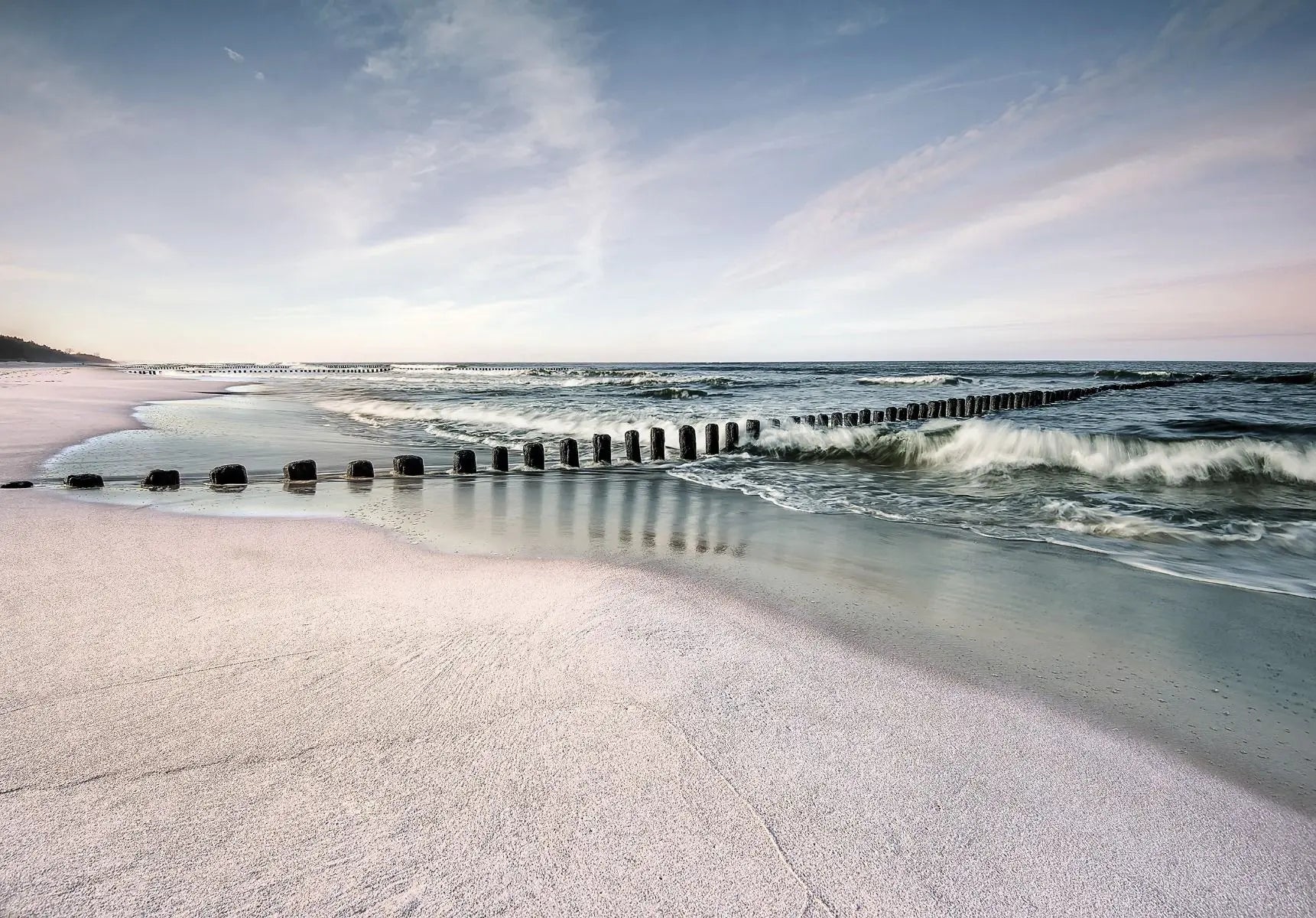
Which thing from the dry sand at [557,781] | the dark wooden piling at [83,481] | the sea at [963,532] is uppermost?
the dark wooden piling at [83,481]

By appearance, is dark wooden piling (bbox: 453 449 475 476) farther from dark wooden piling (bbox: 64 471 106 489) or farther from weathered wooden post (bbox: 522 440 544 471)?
dark wooden piling (bbox: 64 471 106 489)

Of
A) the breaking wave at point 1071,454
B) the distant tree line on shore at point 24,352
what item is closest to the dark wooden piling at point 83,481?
the breaking wave at point 1071,454

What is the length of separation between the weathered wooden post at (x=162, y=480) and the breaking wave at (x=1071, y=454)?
8.97 m

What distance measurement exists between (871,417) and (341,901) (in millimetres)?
18438

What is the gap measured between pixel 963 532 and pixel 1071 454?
582cm

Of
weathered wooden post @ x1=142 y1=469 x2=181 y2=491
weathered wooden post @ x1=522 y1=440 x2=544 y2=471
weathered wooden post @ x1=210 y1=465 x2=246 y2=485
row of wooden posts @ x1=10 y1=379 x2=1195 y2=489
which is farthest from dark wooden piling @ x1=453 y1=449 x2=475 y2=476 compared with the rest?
weathered wooden post @ x1=142 y1=469 x2=181 y2=491

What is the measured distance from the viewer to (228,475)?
286 inches

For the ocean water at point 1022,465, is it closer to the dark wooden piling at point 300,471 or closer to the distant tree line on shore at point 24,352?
the dark wooden piling at point 300,471

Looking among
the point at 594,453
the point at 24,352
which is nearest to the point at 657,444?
the point at 594,453

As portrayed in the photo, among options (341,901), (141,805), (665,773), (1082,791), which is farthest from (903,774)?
(141,805)

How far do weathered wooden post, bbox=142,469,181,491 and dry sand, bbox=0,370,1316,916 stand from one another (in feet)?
13.5

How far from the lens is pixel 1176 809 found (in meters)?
2.01

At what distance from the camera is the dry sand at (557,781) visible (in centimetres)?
160

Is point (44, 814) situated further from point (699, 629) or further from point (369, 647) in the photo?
point (699, 629)
